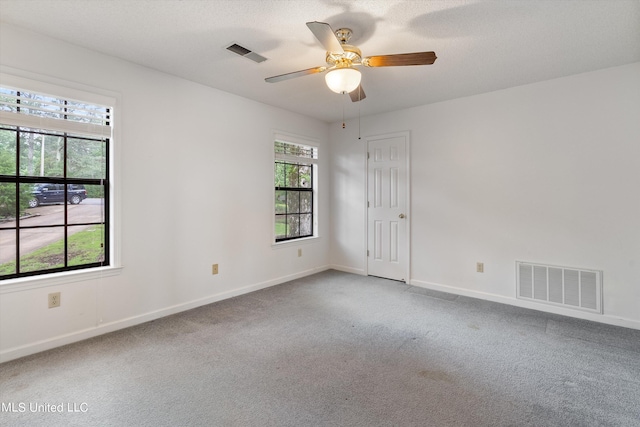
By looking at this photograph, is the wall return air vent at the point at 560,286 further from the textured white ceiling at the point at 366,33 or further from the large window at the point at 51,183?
the large window at the point at 51,183

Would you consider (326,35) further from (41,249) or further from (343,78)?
(41,249)

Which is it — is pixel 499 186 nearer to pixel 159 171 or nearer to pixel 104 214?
pixel 159 171

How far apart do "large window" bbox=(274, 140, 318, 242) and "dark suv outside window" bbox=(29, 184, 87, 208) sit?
7.51 feet

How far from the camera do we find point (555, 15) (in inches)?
82.4

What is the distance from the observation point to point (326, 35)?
185 cm

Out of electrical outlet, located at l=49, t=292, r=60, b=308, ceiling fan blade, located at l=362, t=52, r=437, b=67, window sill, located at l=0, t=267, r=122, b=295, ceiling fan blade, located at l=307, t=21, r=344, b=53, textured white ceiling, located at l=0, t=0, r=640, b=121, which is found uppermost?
textured white ceiling, located at l=0, t=0, r=640, b=121

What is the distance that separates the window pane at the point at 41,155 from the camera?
2.35 metres

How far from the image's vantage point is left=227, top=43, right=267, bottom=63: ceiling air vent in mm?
2535

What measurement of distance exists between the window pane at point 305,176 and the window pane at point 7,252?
3308 millimetres

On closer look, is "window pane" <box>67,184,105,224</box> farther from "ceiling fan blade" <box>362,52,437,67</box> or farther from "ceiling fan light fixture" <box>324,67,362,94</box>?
"ceiling fan blade" <box>362,52,437,67</box>

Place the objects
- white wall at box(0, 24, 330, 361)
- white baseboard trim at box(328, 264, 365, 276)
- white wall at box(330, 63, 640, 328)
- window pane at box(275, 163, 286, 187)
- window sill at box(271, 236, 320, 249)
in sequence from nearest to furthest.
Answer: white wall at box(0, 24, 330, 361), white wall at box(330, 63, 640, 328), window sill at box(271, 236, 320, 249), window pane at box(275, 163, 286, 187), white baseboard trim at box(328, 264, 365, 276)

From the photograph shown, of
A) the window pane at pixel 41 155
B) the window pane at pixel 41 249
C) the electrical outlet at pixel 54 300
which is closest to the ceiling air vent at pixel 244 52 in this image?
the window pane at pixel 41 155

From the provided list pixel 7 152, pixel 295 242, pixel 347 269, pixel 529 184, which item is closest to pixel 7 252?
pixel 7 152

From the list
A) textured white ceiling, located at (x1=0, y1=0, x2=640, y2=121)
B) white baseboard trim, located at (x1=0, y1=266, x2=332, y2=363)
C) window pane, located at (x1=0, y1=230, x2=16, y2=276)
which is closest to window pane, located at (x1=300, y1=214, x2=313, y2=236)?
white baseboard trim, located at (x1=0, y1=266, x2=332, y2=363)
